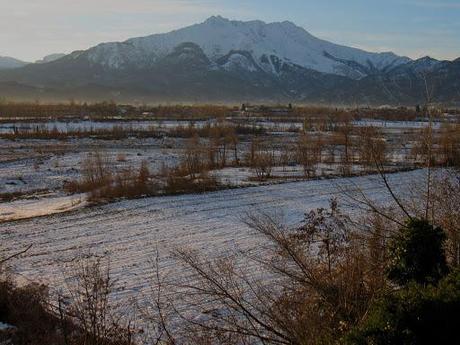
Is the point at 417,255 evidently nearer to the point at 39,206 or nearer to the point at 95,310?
the point at 95,310

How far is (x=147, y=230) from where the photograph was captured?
69.0 feet

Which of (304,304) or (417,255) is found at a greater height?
(417,255)

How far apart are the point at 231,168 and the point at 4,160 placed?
53.5ft

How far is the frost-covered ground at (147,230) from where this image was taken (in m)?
16.3

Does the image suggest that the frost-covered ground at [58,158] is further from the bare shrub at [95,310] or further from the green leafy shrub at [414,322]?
the green leafy shrub at [414,322]

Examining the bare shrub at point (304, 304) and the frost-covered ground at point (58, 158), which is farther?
the frost-covered ground at point (58, 158)

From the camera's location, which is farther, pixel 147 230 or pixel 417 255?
pixel 147 230

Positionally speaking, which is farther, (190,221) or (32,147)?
(32,147)

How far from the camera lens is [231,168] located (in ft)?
120

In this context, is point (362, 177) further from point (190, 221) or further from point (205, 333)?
point (205, 333)

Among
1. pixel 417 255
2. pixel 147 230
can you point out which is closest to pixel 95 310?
pixel 417 255

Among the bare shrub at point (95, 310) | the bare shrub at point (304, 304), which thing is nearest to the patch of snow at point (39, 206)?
the bare shrub at point (95, 310)

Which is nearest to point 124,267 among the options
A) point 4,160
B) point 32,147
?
point 4,160

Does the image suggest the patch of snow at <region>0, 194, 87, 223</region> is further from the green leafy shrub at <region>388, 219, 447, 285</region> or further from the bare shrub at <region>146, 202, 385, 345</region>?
the green leafy shrub at <region>388, 219, 447, 285</region>
